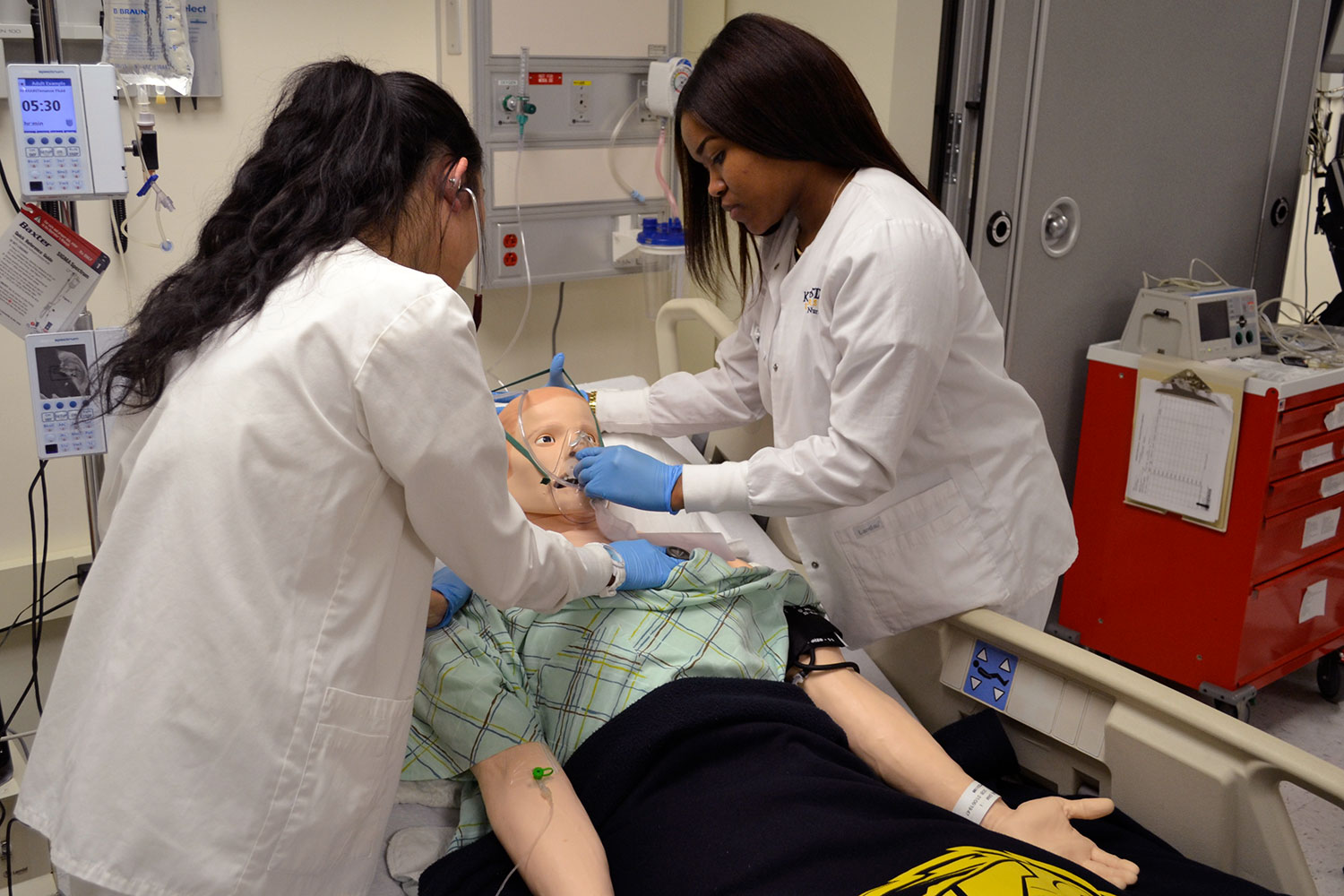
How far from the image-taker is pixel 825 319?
1.69m

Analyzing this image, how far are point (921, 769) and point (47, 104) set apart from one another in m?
1.57


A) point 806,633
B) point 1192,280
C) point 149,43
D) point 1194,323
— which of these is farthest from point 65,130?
point 1192,280

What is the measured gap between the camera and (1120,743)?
4.93 ft

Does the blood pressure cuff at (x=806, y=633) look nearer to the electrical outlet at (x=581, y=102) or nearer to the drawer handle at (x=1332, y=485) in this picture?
the drawer handle at (x=1332, y=485)

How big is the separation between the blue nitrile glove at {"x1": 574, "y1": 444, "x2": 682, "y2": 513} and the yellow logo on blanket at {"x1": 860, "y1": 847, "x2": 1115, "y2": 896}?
0.73 metres

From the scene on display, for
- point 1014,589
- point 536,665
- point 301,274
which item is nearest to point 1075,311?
point 1014,589

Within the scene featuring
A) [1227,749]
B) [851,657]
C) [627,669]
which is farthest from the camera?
[851,657]

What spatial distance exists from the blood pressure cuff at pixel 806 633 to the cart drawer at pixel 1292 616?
1362 millimetres

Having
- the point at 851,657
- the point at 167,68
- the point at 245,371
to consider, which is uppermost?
the point at 167,68

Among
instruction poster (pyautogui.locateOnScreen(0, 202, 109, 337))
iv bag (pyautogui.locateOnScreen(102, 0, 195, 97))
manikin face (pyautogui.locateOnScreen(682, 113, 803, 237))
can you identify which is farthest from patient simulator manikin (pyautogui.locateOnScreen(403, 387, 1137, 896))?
iv bag (pyautogui.locateOnScreen(102, 0, 195, 97))

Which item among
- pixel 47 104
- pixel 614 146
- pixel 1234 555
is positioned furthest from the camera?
pixel 614 146

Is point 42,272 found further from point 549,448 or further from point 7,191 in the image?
point 7,191

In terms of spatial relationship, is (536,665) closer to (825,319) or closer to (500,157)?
(825,319)

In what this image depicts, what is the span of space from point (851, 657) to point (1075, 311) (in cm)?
126
